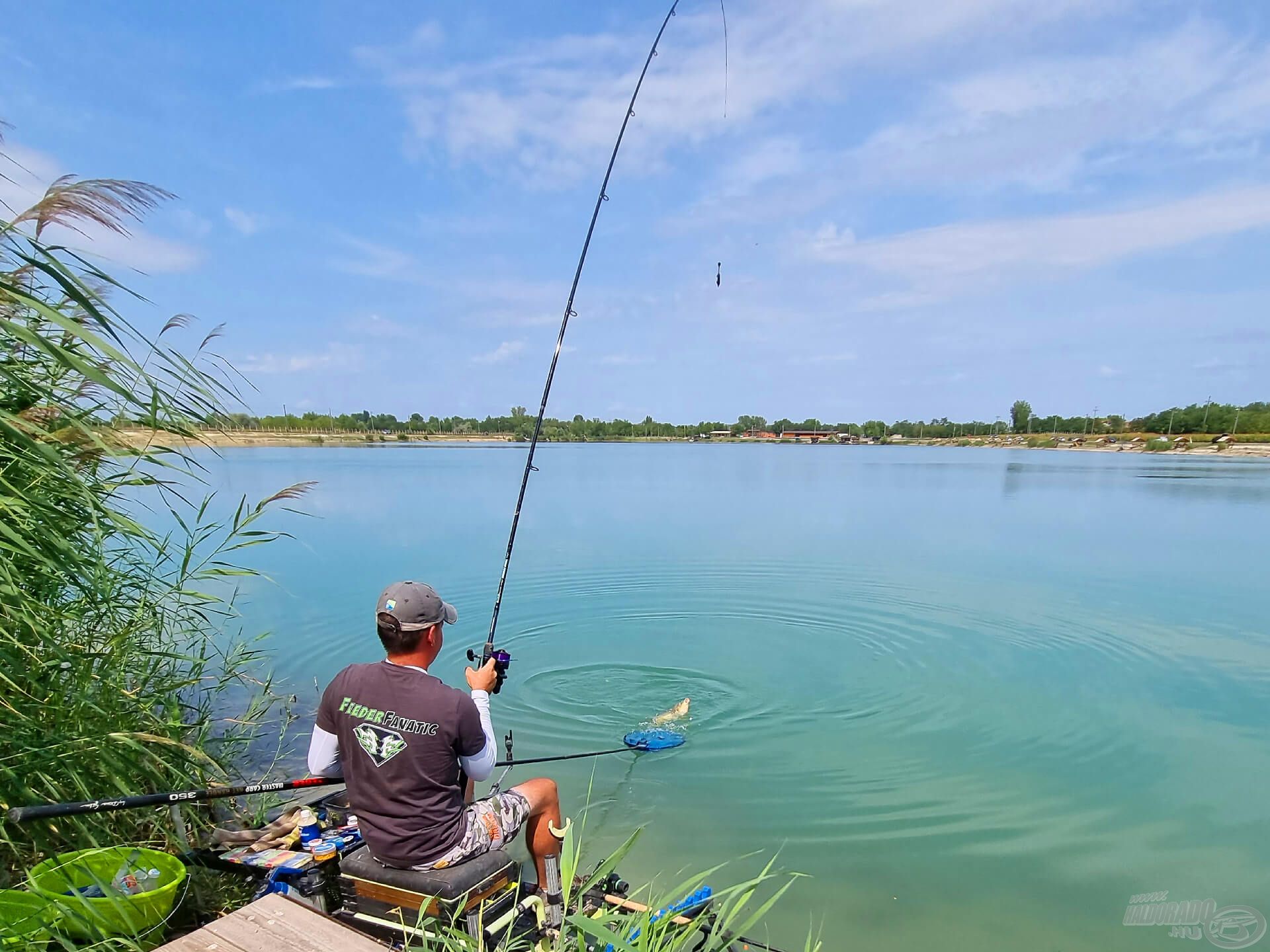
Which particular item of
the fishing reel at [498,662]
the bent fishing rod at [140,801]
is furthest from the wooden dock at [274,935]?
the fishing reel at [498,662]

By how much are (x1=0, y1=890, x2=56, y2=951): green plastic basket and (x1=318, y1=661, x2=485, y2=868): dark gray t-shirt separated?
0.94m

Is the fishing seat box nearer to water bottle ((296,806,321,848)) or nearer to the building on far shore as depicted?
water bottle ((296,806,321,848))

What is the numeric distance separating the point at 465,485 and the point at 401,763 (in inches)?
1141

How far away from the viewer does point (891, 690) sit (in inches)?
304

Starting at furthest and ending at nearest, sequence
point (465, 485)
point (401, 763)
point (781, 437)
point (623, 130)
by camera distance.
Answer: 1. point (781, 437)
2. point (465, 485)
3. point (623, 130)
4. point (401, 763)

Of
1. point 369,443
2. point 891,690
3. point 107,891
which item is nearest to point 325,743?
point 107,891

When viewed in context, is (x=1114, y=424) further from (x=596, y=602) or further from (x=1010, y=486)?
(x=596, y=602)

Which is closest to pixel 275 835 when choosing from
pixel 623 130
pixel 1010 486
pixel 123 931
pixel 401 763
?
pixel 123 931

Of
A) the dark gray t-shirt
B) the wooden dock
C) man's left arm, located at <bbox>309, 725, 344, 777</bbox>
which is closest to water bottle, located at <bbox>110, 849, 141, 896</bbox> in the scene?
the wooden dock

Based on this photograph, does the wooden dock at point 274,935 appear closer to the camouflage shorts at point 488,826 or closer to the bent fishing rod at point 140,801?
the camouflage shorts at point 488,826

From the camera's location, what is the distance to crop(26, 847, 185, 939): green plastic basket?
2387mm

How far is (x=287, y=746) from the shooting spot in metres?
6.02

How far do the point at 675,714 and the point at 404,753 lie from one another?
4798 millimetres

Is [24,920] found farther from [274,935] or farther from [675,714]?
[675,714]
